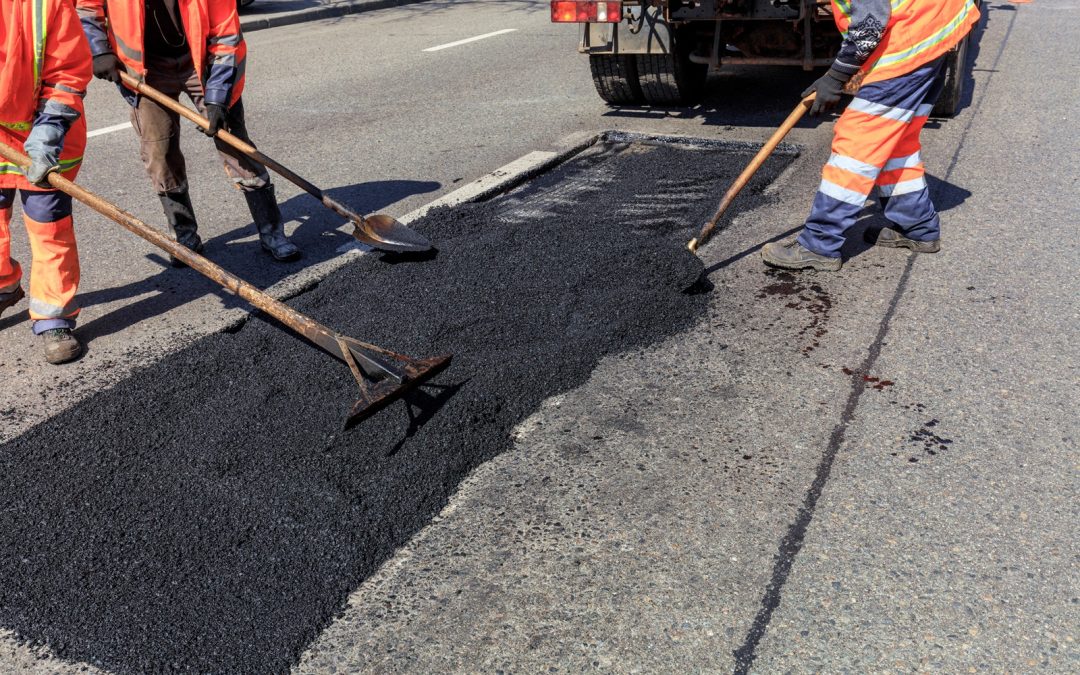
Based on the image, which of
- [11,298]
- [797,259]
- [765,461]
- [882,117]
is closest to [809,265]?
[797,259]

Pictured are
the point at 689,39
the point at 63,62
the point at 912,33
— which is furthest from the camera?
the point at 689,39

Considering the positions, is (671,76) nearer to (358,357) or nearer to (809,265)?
(809,265)

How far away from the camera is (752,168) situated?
13.9 feet

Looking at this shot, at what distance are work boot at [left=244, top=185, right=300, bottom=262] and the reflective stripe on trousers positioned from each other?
2581mm

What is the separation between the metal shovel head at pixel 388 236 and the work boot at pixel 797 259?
166 centimetres

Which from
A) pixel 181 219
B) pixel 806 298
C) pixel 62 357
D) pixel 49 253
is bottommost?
pixel 62 357

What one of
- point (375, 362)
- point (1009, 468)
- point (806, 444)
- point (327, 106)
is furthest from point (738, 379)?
point (327, 106)

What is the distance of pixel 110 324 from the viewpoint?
4.02 meters

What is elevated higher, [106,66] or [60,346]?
[106,66]

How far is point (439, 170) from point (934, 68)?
3214 mm

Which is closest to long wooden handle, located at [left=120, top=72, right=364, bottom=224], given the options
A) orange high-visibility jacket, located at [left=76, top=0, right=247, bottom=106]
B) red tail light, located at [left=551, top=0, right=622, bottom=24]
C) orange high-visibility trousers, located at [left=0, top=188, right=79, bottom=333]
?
orange high-visibility jacket, located at [left=76, top=0, right=247, bottom=106]

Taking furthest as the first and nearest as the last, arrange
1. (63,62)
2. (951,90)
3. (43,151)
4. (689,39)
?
(689,39), (951,90), (63,62), (43,151)

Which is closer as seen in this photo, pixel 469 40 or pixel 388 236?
pixel 388 236

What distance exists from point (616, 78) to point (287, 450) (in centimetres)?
492
